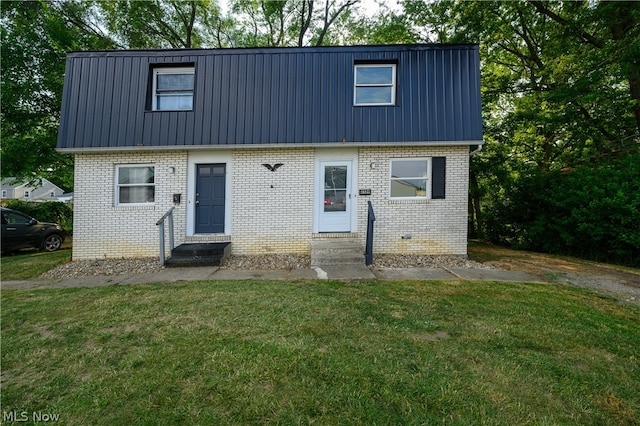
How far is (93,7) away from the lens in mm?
13656

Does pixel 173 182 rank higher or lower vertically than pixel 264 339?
higher

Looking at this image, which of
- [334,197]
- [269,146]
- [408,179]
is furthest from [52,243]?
[408,179]

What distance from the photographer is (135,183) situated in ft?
24.7

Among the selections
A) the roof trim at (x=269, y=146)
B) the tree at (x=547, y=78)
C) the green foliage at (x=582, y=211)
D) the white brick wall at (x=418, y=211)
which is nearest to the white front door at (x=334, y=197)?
the white brick wall at (x=418, y=211)

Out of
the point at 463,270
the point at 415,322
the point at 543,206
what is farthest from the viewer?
the point at 543,206

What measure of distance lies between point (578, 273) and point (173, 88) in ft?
36.1

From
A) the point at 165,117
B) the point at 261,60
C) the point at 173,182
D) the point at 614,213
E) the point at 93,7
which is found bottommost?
the point at 614,213

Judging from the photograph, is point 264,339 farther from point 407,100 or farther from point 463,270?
point 407,100

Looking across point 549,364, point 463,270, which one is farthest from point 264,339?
point 463,270

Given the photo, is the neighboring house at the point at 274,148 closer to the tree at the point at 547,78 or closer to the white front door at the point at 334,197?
the white front door at the point at 334,197

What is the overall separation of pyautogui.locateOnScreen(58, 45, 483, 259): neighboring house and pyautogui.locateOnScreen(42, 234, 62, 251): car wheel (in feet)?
11.3

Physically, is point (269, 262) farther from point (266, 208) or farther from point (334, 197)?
point (334, 197)

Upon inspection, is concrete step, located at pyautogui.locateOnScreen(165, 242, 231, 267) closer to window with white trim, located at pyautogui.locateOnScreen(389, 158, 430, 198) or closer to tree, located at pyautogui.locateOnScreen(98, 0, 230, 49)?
window with white trim, located at pyautogui.locateOnScreen(389, 158, 430, 198)

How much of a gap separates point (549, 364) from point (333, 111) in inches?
262
